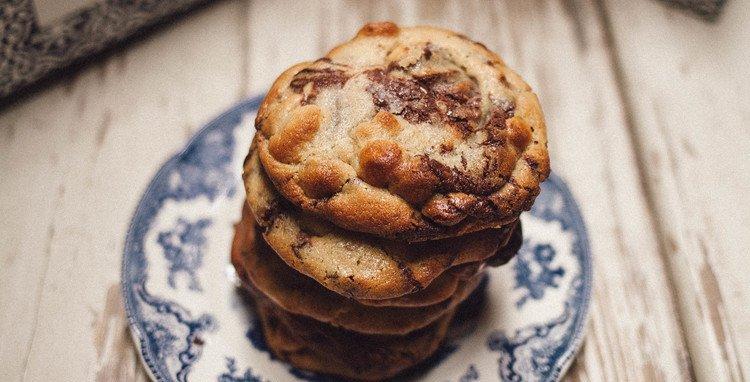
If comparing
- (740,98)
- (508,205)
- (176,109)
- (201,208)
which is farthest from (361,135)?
(740,98)

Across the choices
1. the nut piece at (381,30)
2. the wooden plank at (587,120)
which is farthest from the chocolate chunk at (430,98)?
the wooden plank at (587,120)

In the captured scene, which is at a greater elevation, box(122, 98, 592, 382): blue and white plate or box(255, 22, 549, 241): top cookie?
box(255, 22, 549, 241): top cookie

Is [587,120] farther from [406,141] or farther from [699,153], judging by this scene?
[406,141]

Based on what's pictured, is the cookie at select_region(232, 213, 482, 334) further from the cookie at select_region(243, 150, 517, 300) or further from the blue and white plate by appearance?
the blue and white plate

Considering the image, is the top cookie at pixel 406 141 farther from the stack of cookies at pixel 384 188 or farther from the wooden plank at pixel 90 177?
the wooden plank at pixel 90 177

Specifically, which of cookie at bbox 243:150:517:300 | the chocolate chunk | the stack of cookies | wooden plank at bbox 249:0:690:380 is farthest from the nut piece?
wooden plank at bbox 249:0:690:380
